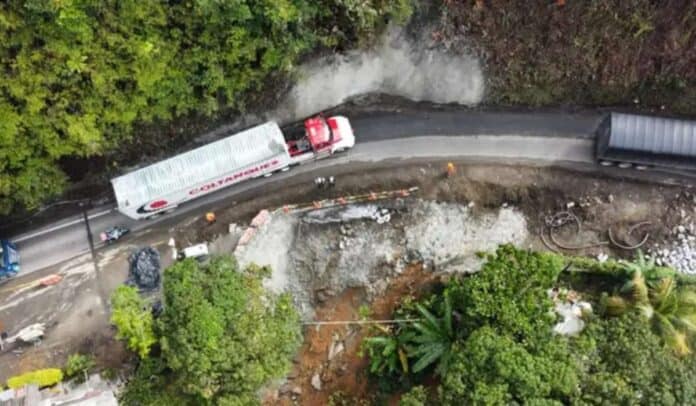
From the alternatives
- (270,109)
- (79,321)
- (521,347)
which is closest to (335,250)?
(270,109)

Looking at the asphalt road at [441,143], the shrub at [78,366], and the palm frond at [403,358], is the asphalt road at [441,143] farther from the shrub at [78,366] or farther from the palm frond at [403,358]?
the palm frond at [403,358]

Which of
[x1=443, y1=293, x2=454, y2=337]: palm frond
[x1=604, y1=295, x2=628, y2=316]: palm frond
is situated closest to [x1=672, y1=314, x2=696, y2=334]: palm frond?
[x1=604, y1=295, x2=628, y2=316]: palm frond

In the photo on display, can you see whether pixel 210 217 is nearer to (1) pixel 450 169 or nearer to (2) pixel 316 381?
(2) pixel 316 381

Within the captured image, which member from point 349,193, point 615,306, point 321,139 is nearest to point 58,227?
point 321,139

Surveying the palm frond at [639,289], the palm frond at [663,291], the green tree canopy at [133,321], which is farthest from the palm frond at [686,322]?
the green tree canopy at [133,321]

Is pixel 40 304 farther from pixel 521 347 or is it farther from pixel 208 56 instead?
pixel 521 347
